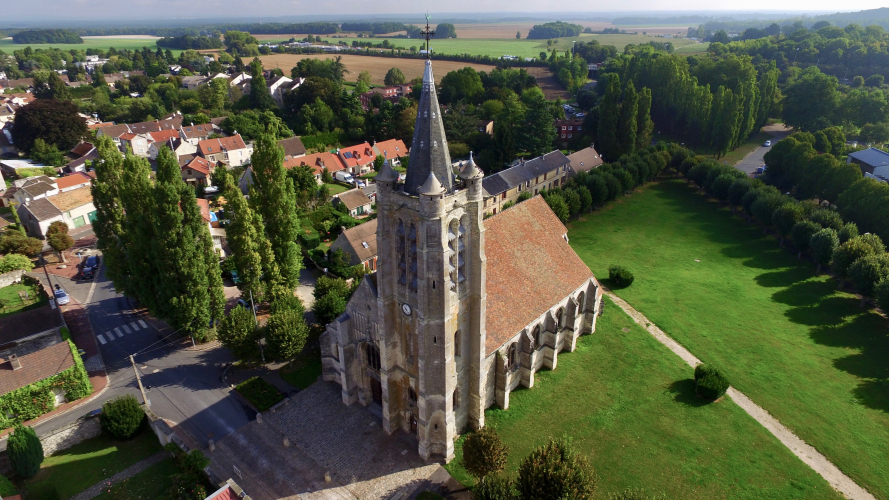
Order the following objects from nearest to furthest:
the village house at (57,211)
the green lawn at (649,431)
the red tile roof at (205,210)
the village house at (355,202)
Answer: the green lawn at (649,431), the village house at (57,211), the red tile roof at (205,210), the village house at (355,202)

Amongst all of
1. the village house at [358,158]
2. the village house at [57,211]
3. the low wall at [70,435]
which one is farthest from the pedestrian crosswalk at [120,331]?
the village house at [358,158]

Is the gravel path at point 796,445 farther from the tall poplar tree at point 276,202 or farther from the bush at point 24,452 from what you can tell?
the bush at point 24,452

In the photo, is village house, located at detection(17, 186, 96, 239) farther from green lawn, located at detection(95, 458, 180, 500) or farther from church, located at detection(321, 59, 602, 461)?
church, located at detection(321, 59, 602, 461)

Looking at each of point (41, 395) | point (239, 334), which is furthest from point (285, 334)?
point (41, 395)

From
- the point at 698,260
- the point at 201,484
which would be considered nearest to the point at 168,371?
the point at 201,484

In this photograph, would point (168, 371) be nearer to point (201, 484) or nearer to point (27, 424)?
point (27, 424)

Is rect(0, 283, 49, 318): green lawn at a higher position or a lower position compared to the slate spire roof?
lower

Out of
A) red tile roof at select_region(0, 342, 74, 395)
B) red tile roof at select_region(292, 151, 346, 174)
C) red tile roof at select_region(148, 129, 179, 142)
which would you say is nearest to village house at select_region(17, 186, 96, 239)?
red tile roof at select_region(0, 342, 74, 395)
